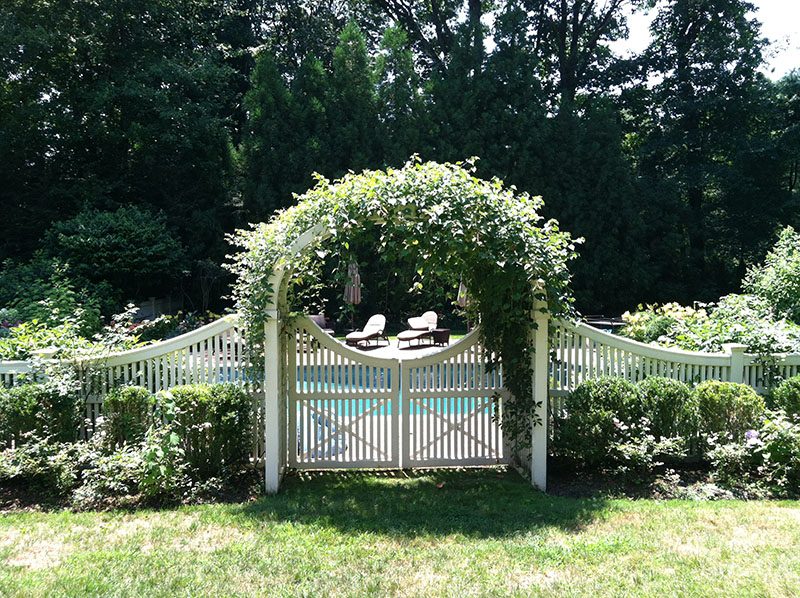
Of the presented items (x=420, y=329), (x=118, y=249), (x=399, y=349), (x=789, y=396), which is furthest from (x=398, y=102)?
(x=789, y=396)

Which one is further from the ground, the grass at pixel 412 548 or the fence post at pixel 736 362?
the fence post at pixel 736 362

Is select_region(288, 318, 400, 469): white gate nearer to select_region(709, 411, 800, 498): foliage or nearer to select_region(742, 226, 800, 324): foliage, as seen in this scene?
select_region(709, 411, 800, 498): foliage

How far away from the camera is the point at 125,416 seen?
5.43m

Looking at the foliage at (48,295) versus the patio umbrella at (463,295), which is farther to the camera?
the foliage at (48,295)

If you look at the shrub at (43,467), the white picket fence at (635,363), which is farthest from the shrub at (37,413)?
the white picket fence at (635,363)

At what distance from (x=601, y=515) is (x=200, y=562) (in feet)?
9.85

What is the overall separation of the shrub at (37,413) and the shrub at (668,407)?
213 inches

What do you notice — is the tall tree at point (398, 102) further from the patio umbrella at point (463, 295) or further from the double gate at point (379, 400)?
the double gate at point (379, 400)

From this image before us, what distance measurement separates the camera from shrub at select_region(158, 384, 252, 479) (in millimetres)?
5398

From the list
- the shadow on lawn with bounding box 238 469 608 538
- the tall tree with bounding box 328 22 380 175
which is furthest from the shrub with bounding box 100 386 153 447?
the tall tree with bounding box 328 22 380 175

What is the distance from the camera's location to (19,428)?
5410 mm

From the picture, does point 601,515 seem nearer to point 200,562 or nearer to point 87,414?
point 200,562

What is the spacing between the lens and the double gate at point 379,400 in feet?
19.8

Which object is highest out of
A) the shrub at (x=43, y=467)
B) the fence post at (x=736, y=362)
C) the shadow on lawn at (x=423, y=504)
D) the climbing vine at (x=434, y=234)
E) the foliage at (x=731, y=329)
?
the climbing vine at (x=434, y=234)
